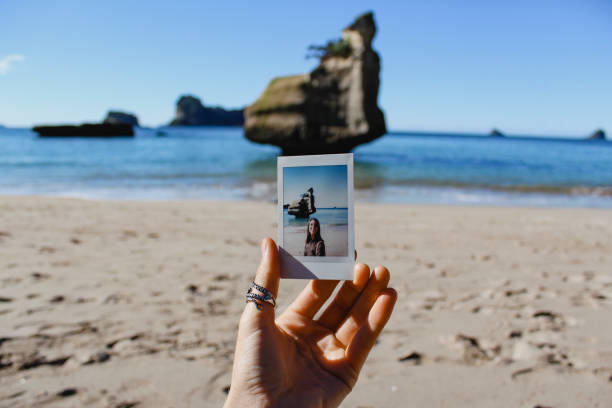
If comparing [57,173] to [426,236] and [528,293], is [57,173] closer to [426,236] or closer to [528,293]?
[426,236]

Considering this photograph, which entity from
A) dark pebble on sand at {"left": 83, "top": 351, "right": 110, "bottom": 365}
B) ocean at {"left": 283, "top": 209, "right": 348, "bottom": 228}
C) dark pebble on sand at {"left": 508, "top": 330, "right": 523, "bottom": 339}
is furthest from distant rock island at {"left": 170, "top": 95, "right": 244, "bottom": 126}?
ocean at {"left": 283, "top": 209, "right": 348, "bottom": 228}

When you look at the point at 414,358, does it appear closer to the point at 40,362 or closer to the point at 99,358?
the point at 99,358

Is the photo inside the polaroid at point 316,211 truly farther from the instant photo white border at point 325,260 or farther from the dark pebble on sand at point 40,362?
the dark pebble on sand at point 40,362

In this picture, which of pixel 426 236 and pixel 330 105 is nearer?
pixel 426 236

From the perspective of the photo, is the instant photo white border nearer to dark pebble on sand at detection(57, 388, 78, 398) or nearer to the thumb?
the thumb

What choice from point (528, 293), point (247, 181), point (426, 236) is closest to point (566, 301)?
point (528, 293)

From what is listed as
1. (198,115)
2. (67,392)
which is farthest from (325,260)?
(198,115)

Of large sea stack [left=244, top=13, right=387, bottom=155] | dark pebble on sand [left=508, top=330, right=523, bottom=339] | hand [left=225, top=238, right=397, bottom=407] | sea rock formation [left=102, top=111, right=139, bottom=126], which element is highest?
sea rock formation [left=102, top=111, right=139, bottom=126]
